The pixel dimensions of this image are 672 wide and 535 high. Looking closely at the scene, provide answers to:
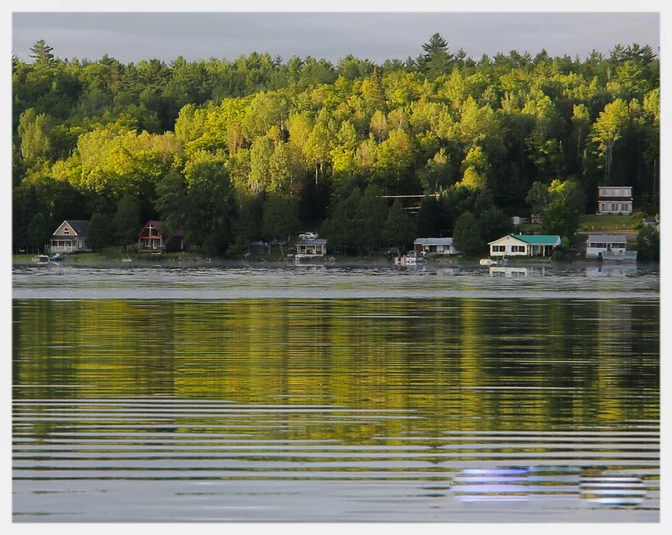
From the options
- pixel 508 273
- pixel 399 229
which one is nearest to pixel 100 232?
pixel 399 229

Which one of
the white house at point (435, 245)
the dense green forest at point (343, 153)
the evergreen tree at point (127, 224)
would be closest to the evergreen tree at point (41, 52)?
the dense green forest at point (343, 153)

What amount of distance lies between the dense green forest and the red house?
0.85 metres

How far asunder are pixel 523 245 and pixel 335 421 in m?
56.9

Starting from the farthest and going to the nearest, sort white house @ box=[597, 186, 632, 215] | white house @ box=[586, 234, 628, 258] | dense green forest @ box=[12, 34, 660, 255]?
white house @ box=[597, 186, 632, 215], dense green forest @ box=[12, 34, 660, 255], white house @ box=[586, 234, 628, 258]

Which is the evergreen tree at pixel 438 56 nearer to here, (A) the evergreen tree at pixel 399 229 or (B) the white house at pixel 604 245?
(A) the evergreen tree at pixel 399 229

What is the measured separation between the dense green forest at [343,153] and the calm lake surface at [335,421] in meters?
51.6

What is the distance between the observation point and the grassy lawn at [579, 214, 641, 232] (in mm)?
70875

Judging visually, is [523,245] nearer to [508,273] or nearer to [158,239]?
[508,273]

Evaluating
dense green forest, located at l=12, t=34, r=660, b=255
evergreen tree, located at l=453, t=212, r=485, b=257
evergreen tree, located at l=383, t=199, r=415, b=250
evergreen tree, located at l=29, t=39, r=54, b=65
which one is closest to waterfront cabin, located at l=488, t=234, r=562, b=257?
evergreen tree, located at l=453, t=212, r=485, b=257

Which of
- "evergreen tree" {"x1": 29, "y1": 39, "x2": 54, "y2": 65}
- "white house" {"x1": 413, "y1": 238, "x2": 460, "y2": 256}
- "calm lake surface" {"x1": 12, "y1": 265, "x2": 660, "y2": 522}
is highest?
"evergreen tree" {"x1": 29, "y1": 39, "x2": 54, "y2": 65}

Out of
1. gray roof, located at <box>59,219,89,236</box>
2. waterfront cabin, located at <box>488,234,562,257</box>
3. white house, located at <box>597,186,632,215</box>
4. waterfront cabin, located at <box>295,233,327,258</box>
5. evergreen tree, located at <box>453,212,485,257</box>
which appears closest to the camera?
waterfront cabin, located at <box>488,234,562,257</box>

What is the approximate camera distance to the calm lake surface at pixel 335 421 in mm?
6730

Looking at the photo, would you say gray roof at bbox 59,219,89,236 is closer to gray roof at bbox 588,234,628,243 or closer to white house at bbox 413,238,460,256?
white house at bbox 413,238,460,256
